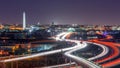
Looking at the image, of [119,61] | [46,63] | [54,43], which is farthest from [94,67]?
[54,43]

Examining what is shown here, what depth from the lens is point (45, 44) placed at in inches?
2677

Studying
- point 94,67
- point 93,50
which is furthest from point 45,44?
point 94,67

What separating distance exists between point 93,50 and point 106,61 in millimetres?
18258

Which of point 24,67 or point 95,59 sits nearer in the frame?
point 95,59

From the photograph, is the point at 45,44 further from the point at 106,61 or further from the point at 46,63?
the point at 106,61

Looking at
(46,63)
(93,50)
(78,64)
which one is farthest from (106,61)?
(93,50)

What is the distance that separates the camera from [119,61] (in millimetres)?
33500

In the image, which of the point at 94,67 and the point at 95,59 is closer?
the point at 94,67

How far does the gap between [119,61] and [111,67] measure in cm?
208

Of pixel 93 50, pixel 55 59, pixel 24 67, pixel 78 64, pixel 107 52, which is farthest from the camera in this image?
pixel 93 50

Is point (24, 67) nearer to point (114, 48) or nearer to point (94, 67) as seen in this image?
point (114, 48)

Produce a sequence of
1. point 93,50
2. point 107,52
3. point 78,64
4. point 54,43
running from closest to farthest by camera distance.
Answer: point 78,64
point 107,52
point 93,50
point 54,43

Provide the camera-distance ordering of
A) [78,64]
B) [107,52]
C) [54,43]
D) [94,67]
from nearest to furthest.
→ 1. [94,67]
2. [78,64]
3. [107,52]
4. [54,43]

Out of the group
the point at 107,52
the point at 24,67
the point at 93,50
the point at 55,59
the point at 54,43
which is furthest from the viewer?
the point at 54,43
